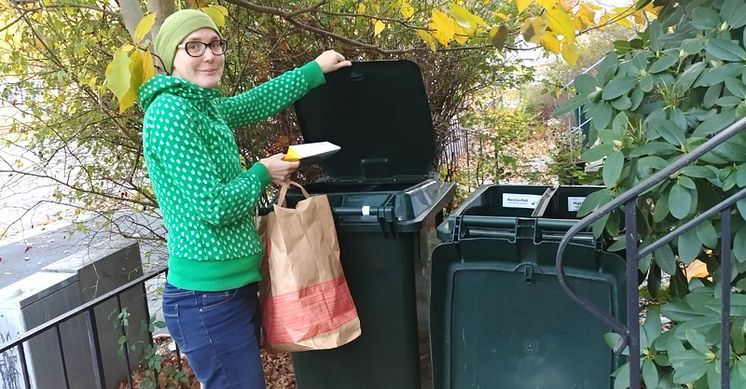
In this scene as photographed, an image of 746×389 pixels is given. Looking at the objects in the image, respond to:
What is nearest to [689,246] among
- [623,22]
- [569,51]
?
[569,51]

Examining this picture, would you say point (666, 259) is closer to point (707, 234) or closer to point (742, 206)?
point (707, 234)

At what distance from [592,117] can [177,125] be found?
4.00 feet

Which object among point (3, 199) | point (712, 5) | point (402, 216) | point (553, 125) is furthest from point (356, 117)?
point (553, 125)

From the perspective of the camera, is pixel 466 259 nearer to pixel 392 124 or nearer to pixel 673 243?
pixel 673 243

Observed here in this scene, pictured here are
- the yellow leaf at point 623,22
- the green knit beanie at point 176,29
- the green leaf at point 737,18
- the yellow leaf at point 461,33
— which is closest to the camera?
the green leaf at point 737,18

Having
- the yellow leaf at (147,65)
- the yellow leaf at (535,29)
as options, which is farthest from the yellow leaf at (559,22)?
the yellow leaf at (147,65)

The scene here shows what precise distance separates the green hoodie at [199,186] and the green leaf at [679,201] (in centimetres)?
115

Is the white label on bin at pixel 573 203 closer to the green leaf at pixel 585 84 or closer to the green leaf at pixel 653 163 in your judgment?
the green leaf at pixel 585 84

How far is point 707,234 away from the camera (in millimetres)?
1534

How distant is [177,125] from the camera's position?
1.71 metres

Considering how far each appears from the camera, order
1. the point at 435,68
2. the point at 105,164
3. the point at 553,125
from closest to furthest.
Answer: the point at 105,164 → the point at 435,68 → the point at 553,125

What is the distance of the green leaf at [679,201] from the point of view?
1501 mm

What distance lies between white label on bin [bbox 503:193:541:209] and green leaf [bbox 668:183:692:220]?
878 mm

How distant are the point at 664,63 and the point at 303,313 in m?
1.33
